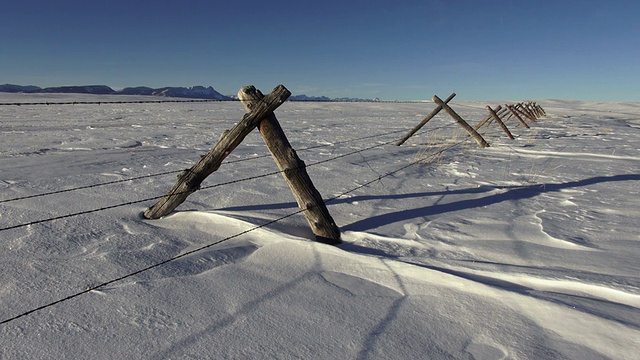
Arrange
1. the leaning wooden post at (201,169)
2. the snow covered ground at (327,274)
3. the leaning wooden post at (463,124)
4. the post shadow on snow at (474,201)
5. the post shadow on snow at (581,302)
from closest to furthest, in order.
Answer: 1. the snow covered ground at (327,274)
2. the post shadow on snow at (581,302)
3. the leaning wooden post at (201,169)
4. the post shadow on snow at (474,201)
5. the leaning wooden post at (463,124)

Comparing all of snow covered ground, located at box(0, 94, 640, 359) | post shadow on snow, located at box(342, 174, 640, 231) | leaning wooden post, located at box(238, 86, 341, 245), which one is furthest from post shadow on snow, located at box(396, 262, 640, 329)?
post shadow on snow, located at box(342, 174, 640, 231)

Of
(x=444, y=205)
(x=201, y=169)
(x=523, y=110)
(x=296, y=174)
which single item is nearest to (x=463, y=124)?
(x=444, y=205)

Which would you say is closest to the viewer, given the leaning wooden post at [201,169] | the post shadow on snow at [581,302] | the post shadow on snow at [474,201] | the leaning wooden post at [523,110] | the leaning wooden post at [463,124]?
the post shadow on snow at [581,302]

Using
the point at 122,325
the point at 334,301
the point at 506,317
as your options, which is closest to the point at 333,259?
the point at 334,301

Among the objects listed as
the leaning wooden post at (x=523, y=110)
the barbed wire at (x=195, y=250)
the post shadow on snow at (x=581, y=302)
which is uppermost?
the leaning wooden post at (x=523, y=110)

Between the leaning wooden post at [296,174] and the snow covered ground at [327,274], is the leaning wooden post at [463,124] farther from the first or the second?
the leaning wooden post at [296,174]

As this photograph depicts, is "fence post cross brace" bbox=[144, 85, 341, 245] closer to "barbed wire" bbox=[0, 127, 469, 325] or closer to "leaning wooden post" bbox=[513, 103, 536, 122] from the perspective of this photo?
"barbed wire" bbox=[0, 127, 469, 325]

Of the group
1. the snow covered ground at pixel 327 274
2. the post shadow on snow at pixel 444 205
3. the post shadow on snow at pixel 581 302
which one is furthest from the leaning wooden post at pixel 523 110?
the post shadow on snow at pixel 581 302

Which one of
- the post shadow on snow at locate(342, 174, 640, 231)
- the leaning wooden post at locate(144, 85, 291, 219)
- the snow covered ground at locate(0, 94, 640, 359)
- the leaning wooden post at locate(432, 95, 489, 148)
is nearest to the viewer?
the snow covered ground at locate(0, 94, 640, 359)

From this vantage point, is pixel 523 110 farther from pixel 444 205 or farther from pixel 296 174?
pixel 296 174

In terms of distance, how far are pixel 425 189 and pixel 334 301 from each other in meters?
3.30

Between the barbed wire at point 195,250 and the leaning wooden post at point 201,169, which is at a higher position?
the leaning wooden post at point 201,169

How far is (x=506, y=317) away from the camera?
7.13ft

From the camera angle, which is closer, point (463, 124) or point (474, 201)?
point (474, 201)
